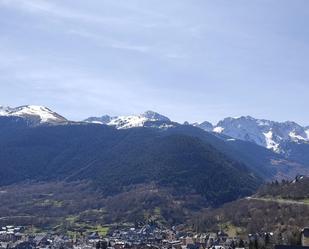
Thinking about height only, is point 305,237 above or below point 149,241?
above

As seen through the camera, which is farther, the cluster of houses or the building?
the cluster of houses

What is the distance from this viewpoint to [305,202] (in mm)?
192875

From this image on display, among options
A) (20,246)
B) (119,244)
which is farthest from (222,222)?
(20,246)

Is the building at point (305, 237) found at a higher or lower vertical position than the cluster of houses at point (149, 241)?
higher

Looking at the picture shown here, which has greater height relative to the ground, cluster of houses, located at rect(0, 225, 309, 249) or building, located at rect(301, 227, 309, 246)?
building, located at rect(301, 227, 309, 246)

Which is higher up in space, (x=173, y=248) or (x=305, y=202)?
(x=305, y=202)

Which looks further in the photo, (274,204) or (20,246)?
(274,204)

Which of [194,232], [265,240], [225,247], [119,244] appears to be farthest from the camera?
[194,232]

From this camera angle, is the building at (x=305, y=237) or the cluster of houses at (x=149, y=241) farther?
the cluster of houses at (x=149, y=241)

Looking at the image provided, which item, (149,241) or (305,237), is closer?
(305,237)

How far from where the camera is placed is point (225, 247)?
487 ft

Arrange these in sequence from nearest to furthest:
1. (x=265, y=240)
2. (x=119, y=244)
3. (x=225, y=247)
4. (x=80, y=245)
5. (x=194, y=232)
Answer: (x=265, y=240) < (x=225, y=247) < (x=119, y=244) < (x=80, y=245) < (x=194, y=232)

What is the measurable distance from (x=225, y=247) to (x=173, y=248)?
13.2 meters

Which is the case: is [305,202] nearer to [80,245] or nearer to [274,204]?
[274,204]
